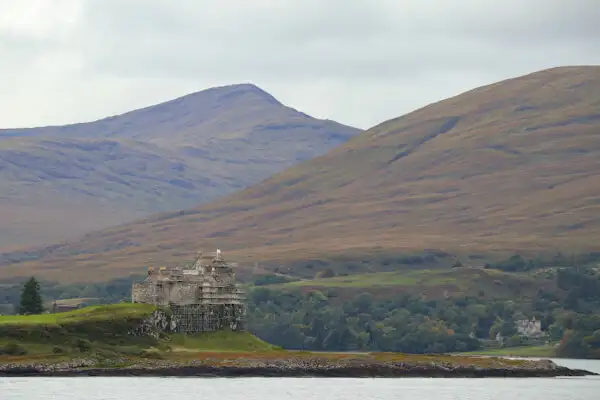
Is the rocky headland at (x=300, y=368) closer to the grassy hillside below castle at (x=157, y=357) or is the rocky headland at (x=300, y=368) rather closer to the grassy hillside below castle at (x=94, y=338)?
the grassy hillside below castle at (x=157, y=357)

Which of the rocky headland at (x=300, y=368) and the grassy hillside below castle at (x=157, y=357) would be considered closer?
the rocky headland at (x=300, y=368)

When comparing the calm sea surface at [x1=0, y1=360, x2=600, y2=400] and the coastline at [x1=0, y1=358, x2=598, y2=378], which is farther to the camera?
the coastline at [x1=0, y1=358, x2=598, y2=378]

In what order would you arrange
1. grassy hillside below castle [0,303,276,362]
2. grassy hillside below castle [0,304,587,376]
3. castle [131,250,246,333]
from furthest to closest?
castle [131,250,246,333] < grassy hillside below castle [0,303,276,362] < grassy hillside below castle [0,304,587,376]

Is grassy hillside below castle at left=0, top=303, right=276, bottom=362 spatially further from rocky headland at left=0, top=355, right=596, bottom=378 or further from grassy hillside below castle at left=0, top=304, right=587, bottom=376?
rocky headland at left=0, top=355, right=596, bottom=378

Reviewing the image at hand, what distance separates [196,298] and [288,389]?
37.2m

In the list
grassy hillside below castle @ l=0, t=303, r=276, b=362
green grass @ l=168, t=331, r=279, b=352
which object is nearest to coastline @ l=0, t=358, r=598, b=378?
grassy hillside below castle @ l=0, t=303, r=276, b=362

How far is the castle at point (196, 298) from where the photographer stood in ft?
627

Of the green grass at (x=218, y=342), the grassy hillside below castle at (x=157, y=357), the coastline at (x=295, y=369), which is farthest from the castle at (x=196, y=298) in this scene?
the coastline at (x=295, y=369)

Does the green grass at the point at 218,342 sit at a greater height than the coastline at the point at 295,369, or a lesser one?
greater

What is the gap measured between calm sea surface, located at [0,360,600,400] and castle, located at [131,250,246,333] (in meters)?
20.8

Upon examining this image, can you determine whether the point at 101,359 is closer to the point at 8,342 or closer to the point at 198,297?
the point at 8,342

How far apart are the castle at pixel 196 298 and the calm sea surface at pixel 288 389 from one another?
2076 cm

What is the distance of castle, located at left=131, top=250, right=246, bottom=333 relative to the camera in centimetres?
19125

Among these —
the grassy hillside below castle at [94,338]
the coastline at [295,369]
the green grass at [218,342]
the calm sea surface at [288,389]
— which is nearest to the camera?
the calm sea surface at [288,389]
